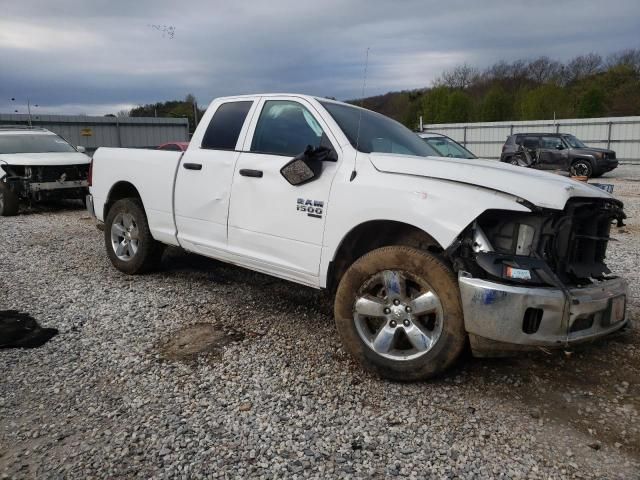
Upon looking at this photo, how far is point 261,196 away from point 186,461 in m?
2.16

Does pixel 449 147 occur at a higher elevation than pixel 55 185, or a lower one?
higher

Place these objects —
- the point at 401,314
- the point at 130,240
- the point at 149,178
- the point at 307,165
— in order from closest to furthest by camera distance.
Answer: the point at 401,314 → the point at 307,165 → the point at 149,178 → the point at 130,240

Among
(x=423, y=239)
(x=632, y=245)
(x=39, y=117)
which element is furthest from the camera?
(x=39, y=117)

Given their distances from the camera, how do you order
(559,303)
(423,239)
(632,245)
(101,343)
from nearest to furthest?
(559,303) → (423,239) → (101,343) → (632,245)

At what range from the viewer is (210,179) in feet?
15.2

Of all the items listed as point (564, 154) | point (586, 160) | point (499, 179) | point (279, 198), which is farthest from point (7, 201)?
point (586, 160)

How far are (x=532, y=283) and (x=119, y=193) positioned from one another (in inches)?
190

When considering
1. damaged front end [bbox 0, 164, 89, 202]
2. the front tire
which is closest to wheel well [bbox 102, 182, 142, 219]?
damaged front end [bbox 0, 164, 89, 202]

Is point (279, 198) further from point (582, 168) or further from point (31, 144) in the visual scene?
point (582, 168)

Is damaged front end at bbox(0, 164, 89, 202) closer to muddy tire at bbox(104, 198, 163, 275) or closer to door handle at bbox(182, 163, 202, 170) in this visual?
muddy tire at bbox(104, 198, 163, 275)

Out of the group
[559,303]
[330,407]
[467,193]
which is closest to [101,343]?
[330,407]

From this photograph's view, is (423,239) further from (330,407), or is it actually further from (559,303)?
(330,407)

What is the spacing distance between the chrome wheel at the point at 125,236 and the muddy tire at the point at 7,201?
6144 mm

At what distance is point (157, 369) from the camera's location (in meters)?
3.62
